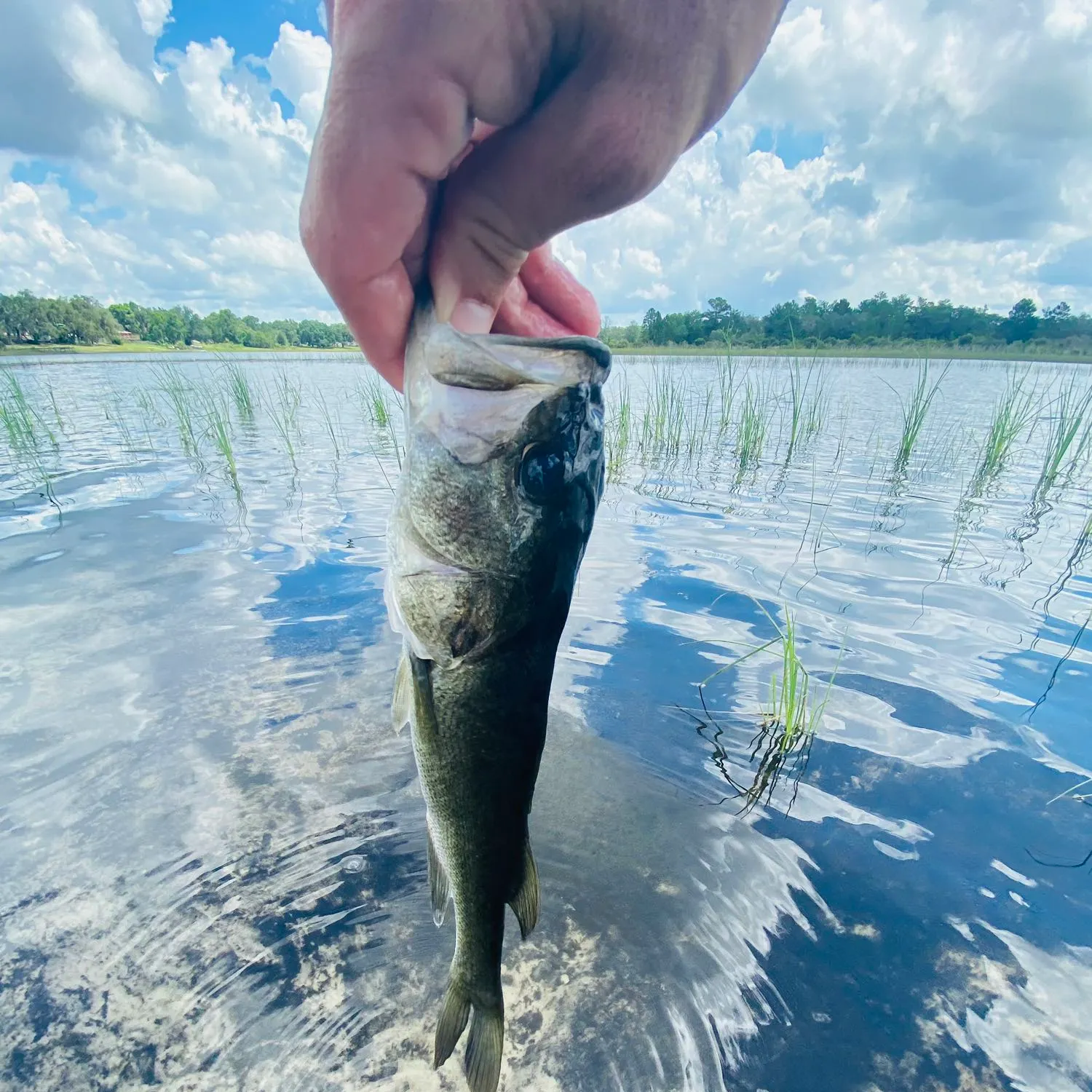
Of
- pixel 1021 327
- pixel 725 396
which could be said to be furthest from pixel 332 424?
pixel 1021 327

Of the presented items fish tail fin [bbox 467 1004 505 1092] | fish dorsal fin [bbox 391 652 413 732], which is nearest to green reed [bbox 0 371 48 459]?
fish dorsal fin [bbox 391 652 413 732]

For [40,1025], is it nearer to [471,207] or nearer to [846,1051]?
[846,1051]

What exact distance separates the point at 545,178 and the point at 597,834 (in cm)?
288

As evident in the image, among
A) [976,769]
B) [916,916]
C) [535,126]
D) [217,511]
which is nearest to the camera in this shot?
[535,126]

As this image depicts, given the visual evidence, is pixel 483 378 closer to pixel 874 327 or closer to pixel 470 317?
pixel 470 317

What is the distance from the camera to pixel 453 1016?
186 cm

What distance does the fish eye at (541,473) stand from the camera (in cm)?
148

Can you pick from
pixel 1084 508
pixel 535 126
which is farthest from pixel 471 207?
pixel 1084 508

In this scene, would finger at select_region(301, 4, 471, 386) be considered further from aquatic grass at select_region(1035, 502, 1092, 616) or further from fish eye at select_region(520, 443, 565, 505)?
aquatic grass at select_region(1035, 502, 1092, 616)

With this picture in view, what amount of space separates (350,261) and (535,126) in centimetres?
43

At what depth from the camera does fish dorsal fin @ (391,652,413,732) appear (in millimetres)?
1735

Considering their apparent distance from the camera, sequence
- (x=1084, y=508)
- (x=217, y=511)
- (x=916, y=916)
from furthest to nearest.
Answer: (x=1084, y=508) < (x=217, y=511) < (x=916, y=916)

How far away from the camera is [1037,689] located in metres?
4.36

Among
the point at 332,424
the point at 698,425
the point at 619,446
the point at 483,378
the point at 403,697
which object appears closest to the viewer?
the point at 483,378
